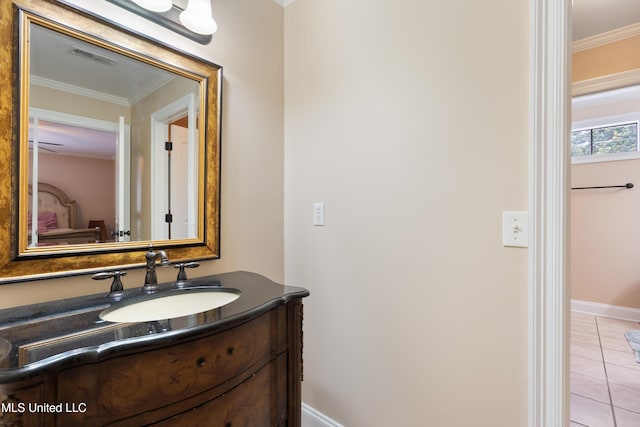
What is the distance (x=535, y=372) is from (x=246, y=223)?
131 cm

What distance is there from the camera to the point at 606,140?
3.23 meters

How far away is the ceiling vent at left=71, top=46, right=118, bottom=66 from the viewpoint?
102 centimetres

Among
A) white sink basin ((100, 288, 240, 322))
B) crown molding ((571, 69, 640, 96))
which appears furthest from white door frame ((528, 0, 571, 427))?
crown molding ((571, 69, 640, 96))

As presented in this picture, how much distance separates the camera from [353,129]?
1404mm

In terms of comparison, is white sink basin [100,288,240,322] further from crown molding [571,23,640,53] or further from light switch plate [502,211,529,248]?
crown molding [571,23,640,53]

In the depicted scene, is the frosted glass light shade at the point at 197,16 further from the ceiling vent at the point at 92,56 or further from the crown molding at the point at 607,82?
the crown molding at the point at 607,82

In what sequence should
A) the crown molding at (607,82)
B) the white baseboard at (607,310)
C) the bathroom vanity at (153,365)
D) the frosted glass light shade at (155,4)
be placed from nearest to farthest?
the bathroom vanity at (153,365), the frosted glass light shade at (155,4), the crown molding at (607,82), the white baseboard at (607,310)

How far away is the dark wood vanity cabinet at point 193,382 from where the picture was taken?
1.92 feet

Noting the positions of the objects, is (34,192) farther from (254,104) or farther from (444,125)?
(444,125)

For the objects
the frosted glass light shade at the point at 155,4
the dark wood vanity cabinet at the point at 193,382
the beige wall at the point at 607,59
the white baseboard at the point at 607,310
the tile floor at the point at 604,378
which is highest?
the beige wall at the point at 607,59

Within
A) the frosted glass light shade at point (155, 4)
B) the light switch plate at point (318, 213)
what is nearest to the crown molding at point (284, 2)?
the frosted glass light shade at point (155, 4)

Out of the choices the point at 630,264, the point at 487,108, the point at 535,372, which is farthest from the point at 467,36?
the point at 630,264

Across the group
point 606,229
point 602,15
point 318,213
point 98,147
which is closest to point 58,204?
point 98,147

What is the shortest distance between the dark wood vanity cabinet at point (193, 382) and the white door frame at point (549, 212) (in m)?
0.78
